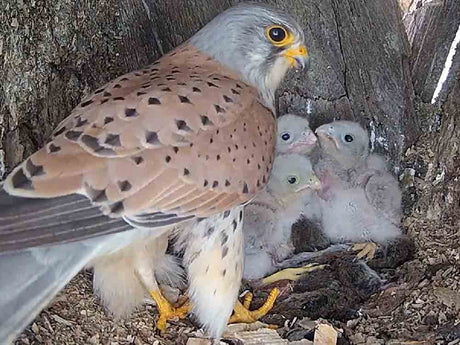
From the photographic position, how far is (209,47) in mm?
3193

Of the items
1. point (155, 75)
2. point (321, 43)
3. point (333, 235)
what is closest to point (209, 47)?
point (155, 75)

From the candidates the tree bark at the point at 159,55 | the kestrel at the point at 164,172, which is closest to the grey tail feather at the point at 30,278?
the kestrel at the point at 164,172

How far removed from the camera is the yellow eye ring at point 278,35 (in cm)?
318

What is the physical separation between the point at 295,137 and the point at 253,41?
21.6 inches

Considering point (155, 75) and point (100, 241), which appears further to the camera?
point (155, 75)

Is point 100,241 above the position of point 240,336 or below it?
above

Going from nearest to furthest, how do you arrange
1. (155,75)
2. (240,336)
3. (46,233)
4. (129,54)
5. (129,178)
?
(46,233)
(129,178)
(155,75)
(240,336)
(129,54)

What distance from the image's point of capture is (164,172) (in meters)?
2.57

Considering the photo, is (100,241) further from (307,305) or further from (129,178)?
(307,305)

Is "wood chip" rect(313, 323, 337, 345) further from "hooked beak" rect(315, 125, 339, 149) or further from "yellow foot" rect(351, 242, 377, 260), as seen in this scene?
"hooked beak" rect(315, 125, 339, 149)

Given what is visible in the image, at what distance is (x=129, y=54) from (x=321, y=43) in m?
0.81

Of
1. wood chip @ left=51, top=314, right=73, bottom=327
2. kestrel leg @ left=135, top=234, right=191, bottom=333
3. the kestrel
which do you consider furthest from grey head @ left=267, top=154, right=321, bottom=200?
wood chip @ left=51, top=314, right=73, bottom=327

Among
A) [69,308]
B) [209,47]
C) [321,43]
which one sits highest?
[209,47]

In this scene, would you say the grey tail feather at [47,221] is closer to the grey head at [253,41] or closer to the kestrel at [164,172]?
the kestrel at [164,172]
